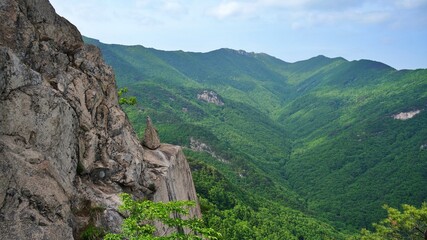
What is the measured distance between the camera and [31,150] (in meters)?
15.3

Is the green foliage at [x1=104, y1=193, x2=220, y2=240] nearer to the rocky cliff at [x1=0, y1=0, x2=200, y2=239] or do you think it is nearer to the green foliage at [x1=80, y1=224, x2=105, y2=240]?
the rocky cliff at [x1=0, y1=0, x2=200, y2=239]

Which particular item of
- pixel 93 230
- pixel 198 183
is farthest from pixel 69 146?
pixel 198 183

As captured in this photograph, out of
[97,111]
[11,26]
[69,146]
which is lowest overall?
[69,146]

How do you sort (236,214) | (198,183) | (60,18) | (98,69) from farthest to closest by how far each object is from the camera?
1. (198,183)
2. (236,214)
3. (98,69)
4. (60,18)

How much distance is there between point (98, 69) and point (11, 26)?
6.59m

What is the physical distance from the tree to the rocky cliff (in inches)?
849

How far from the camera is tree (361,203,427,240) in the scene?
111 feet

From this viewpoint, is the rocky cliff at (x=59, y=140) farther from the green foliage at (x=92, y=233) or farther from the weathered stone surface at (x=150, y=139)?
the weathered stone surface at (x=150, y=139)

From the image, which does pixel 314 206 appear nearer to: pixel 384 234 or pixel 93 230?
pixel 384 234

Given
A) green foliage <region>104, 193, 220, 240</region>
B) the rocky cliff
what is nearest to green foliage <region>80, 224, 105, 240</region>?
the rocky cliff

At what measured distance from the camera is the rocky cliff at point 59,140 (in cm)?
1426

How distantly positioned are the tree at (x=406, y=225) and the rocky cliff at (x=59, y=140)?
2157 centimetres

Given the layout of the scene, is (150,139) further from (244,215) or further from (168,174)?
(244,215)

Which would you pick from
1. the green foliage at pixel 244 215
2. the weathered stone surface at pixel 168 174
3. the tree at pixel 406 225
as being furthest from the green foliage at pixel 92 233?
the green foliage at pixel 244 215
